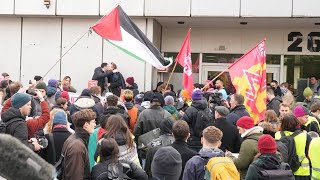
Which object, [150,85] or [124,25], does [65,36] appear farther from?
[124,25]

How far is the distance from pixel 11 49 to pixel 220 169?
14.3 m

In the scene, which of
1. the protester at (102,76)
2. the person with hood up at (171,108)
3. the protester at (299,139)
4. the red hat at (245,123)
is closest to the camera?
the red hat at (245,123)

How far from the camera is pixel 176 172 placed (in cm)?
589

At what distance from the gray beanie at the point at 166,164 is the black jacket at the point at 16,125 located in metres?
1.49

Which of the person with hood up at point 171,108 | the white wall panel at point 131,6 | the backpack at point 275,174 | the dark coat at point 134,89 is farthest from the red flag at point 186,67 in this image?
the backpack at point 275,174

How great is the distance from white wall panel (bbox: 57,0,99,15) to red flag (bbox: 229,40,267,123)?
25.8ft

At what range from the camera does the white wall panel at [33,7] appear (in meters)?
17.1

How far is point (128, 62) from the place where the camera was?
17375 mm

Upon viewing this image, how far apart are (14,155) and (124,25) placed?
9.12 meters

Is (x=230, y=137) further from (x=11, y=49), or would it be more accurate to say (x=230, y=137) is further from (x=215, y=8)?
(x=11, y=49)

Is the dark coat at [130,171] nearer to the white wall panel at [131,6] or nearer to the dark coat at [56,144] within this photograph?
the dark coat at [56,144]

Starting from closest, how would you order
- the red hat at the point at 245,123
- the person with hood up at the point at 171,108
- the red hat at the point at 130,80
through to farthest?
the red hat at the point at 245,123 < the person with hood up at the point at 171,108 < the red hat at the point at 130,80

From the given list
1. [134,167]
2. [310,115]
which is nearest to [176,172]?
[134,167]

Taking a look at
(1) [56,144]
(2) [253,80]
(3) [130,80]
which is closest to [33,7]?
(3) [130,80]
